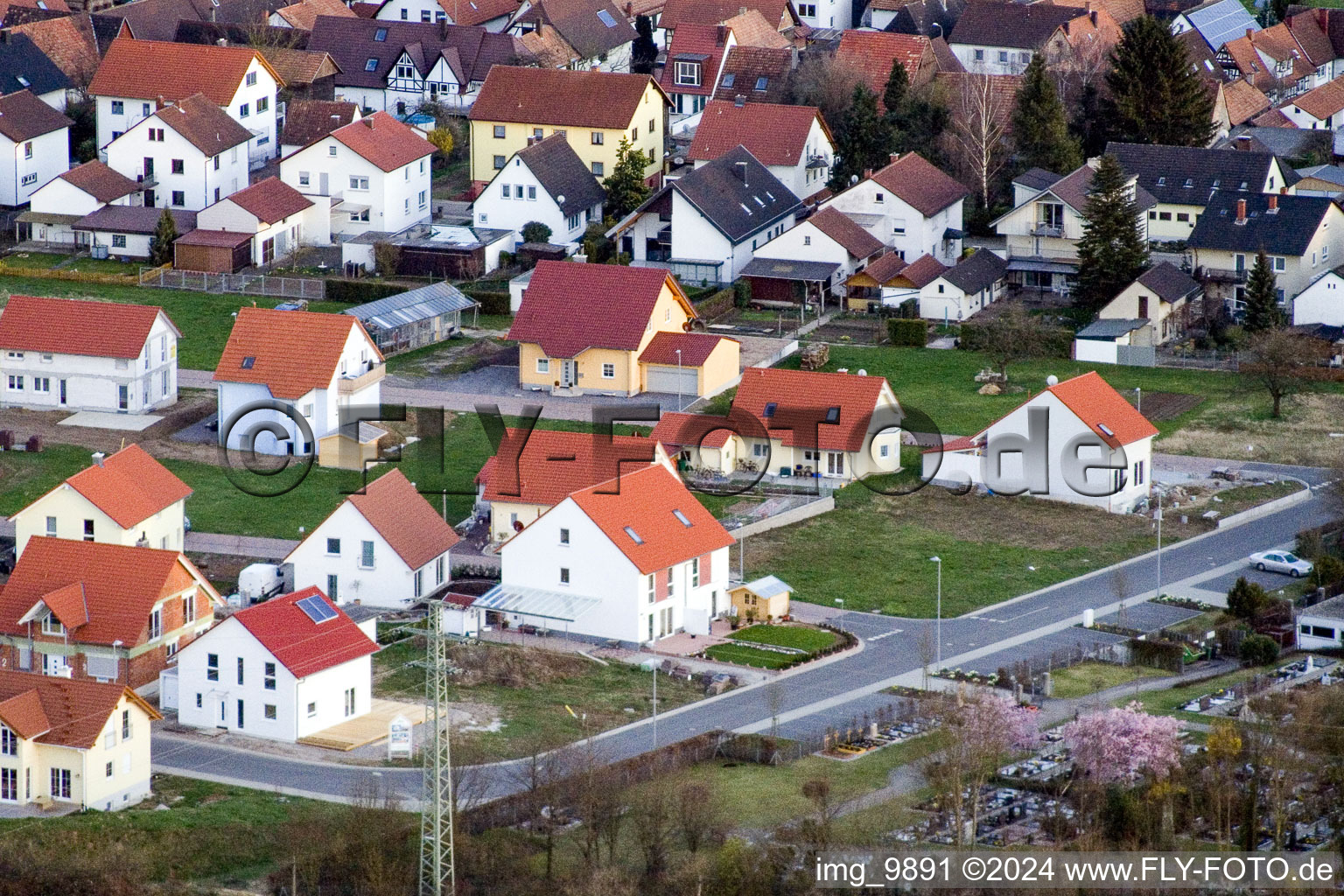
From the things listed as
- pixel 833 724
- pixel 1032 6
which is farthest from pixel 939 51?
pixel 833 724

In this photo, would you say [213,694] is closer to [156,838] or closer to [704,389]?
[156,838]

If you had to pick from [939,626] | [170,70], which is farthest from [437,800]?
[170,70]

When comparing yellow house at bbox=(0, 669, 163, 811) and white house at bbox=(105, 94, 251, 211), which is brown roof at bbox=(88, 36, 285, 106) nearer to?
white house at bbox=(105, 94, 251, 211)

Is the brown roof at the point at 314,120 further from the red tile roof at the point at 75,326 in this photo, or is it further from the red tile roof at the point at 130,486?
the red tile roof at the point at 130,486

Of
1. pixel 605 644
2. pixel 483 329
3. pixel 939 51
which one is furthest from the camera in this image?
pixel 939 51

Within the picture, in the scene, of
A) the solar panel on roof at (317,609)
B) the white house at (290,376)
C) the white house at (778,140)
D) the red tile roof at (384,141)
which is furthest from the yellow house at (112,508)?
the white house at (778,140)

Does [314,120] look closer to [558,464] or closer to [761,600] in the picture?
[558,464]
